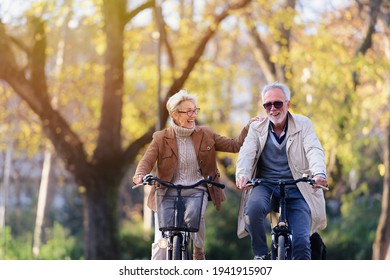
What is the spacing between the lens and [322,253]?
33.1 feet

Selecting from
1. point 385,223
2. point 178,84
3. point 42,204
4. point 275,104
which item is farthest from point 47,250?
point 275,104

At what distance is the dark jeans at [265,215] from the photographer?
9.11 metres

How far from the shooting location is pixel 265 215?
919cm

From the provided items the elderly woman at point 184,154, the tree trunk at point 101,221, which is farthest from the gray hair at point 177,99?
the tree trunk at point 101,221

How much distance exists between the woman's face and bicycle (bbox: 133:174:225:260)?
551 millimetres

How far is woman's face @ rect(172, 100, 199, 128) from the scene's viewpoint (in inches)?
379

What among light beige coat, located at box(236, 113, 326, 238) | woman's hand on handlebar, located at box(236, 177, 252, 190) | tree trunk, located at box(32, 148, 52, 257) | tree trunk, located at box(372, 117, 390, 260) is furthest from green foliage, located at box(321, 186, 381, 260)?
woman's hand on handlebar, located at box(236, 177, 252, 190)

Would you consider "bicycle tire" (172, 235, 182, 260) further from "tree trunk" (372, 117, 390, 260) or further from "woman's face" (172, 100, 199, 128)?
"tree trunk" (372, 117, 390, 260)

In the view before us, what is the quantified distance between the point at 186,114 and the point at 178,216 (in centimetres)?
85

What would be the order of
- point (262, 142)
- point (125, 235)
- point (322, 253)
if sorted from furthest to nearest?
point (125, 235) < point (322, 253) < point (262, 142)
